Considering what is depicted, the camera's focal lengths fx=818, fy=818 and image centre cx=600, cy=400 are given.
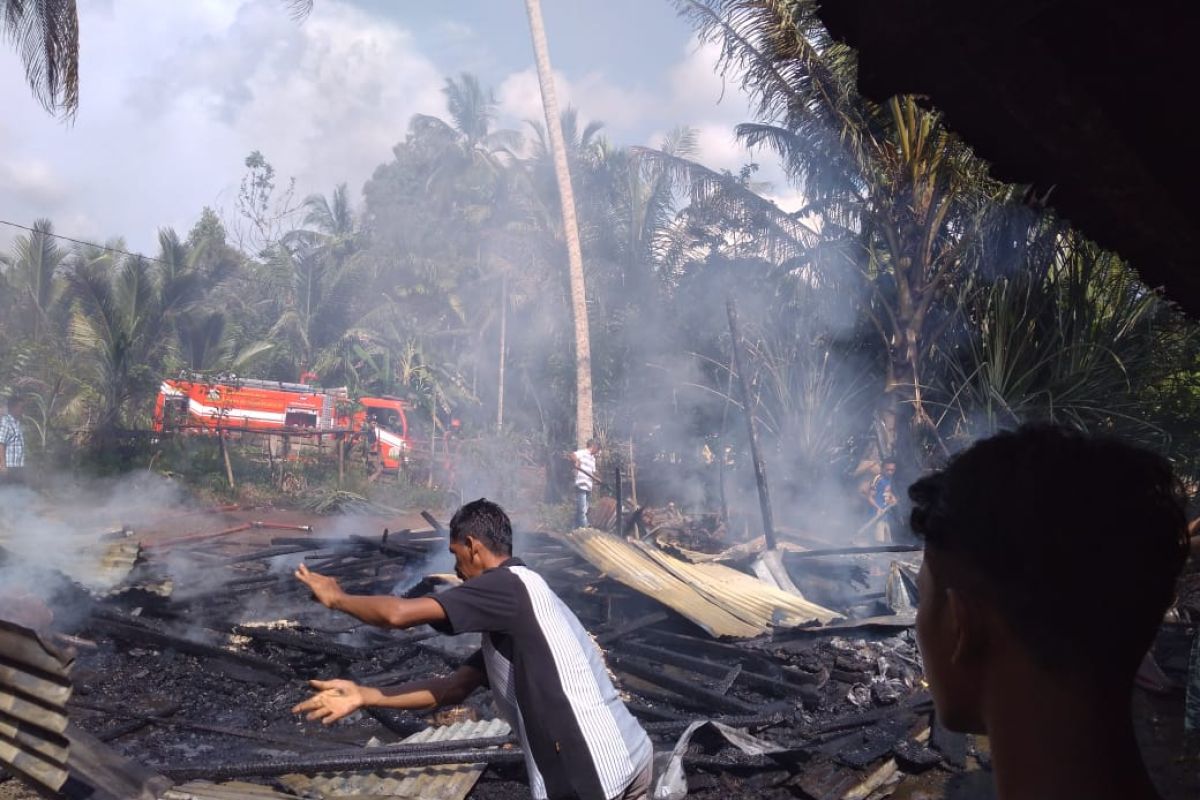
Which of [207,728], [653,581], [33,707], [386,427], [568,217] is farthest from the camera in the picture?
[386,427]

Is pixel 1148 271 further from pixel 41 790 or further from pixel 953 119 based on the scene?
pixel 41 790

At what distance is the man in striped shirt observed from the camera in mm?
2590

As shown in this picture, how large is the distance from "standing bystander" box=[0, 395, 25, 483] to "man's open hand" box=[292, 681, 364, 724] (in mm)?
12521

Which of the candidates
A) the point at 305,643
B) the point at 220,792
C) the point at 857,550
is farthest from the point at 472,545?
the point at 857,550


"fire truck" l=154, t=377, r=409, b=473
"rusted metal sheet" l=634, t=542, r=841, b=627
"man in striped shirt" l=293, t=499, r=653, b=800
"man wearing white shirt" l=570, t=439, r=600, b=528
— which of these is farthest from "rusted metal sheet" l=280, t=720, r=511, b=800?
"fire truck" l=154, t=377, r=409, b=473

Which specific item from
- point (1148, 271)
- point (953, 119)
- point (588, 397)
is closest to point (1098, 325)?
point (588, 397)

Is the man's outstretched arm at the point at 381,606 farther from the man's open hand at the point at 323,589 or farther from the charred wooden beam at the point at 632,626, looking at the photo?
the charred wooden beam at the point at 632,626

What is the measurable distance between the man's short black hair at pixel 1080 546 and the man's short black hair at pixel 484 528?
216cm

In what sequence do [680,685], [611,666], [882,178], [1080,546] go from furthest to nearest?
1. [882,178]
2. [611,666]
3. [680,685]
4. [1080,546]

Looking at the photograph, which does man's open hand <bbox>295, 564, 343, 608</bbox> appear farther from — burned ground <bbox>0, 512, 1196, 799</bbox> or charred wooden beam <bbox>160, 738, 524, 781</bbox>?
charred wooden beam <bbox>160, 738, 524, 781</bbox>

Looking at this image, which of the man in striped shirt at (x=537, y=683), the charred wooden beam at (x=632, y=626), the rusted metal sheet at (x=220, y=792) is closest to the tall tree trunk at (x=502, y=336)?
the charred wooden beam at (x=632, y=626)

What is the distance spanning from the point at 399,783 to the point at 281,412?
1927 centimetres

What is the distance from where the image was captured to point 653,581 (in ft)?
30.8

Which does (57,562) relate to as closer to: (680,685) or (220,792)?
(220,792)
